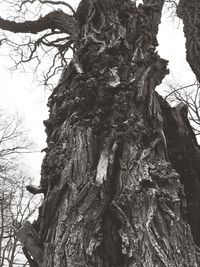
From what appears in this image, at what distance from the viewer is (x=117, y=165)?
2279mm

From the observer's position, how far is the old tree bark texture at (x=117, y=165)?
182 cm

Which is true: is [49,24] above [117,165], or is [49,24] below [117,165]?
above

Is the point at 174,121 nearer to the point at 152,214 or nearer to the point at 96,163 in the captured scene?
the point at 96,163

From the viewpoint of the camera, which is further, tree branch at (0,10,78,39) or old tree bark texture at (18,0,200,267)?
tree branch at (0,10,78,39)

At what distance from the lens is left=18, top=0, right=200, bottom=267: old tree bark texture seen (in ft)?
5.96

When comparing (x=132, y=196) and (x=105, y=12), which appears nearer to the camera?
(x=132, y=196)

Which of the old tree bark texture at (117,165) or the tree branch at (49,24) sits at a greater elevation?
the tree branch at (49,24)

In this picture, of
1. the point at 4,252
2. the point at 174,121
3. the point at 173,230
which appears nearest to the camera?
the point at 173,230

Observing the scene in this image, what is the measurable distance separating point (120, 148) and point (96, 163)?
0.70 feet

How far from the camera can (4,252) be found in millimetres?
13758

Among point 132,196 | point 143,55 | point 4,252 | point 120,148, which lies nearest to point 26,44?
point 143,55

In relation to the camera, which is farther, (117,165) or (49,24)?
(49,24)

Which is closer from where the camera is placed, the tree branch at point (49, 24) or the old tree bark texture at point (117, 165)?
the old tree bark texture at point (117, 165)

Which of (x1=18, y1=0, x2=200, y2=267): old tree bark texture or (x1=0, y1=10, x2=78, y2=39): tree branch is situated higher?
(x1=0, y1=10, x2=78, y2=39): tree branch
